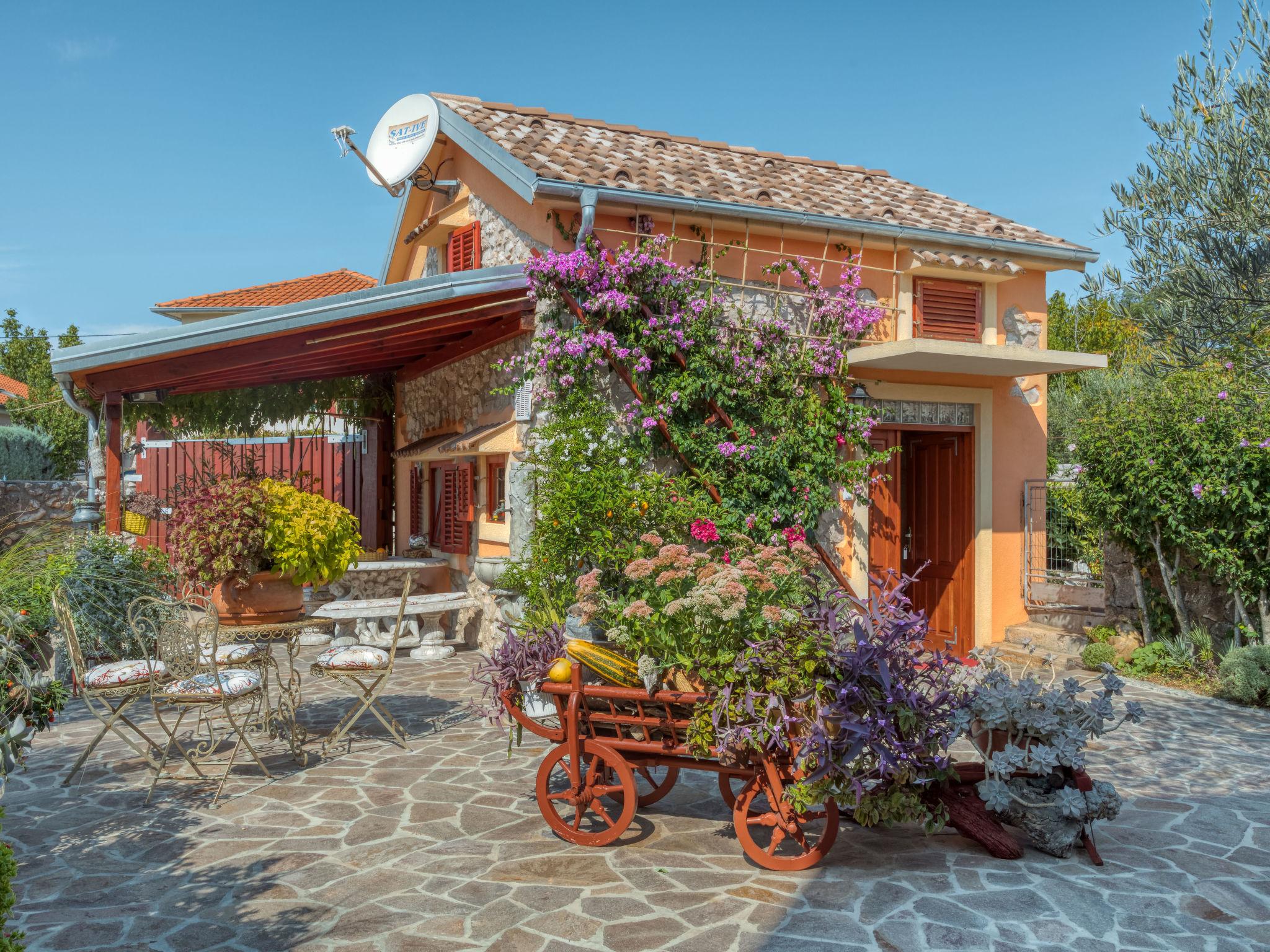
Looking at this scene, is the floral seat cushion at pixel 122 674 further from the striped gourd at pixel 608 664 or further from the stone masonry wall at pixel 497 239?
the stone masonry wall at pixel 497 239

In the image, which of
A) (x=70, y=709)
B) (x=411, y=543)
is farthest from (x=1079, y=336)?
(x=70, y=709)

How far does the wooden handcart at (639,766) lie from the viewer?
147 inches

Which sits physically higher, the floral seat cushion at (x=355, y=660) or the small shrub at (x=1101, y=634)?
the floral seat cushion at (x=355, y=660)

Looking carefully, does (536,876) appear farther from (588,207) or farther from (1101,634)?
A: (1101,634)

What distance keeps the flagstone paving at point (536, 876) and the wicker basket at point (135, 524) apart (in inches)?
127

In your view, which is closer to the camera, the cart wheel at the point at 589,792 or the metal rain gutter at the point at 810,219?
the cart wheel at the point at 589,792

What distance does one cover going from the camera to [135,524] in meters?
8.25

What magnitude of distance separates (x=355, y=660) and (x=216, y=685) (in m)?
0.85

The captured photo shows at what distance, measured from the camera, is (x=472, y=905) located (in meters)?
3.47

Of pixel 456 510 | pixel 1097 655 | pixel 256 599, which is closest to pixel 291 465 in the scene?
pixel 456 510

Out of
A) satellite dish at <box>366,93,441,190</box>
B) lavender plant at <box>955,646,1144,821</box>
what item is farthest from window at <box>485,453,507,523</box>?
lavender plant at <box>955,646,1144,821</box>

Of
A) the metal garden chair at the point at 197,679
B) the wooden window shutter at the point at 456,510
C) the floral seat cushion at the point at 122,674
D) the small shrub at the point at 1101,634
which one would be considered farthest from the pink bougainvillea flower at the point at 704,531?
the floral seat cushion at the point at 122,674

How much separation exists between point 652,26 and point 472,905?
951 cm

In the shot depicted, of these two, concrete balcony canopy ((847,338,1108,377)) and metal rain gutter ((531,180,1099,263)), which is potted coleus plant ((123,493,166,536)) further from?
concrete balcony canopy ((847,338,1108,377))
